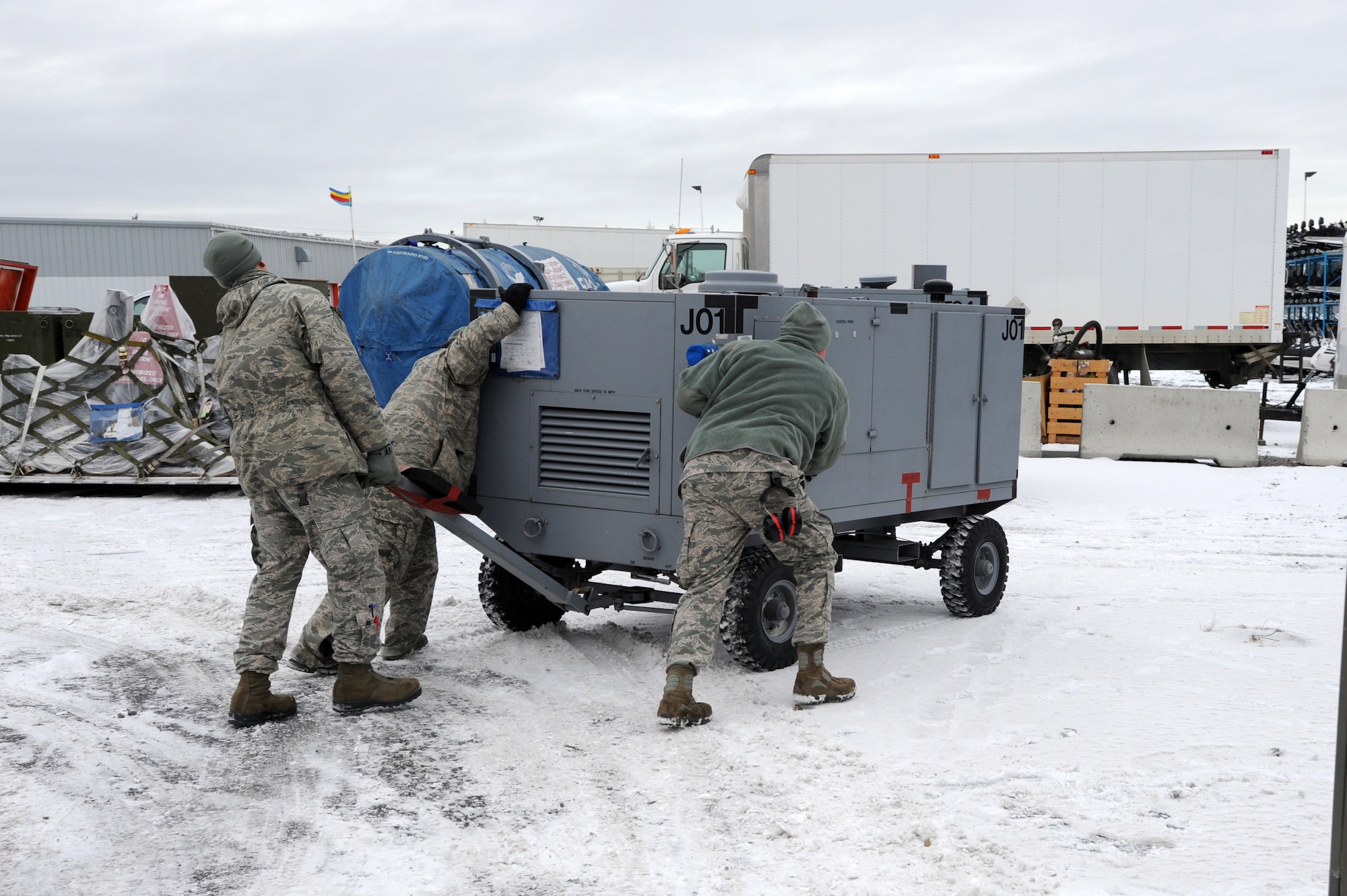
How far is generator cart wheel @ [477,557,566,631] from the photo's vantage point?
636cm

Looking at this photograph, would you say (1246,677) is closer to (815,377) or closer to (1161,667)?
(1161,667)

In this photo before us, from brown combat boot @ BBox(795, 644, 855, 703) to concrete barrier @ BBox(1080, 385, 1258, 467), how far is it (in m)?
9.47

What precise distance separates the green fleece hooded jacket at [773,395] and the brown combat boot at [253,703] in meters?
1.99

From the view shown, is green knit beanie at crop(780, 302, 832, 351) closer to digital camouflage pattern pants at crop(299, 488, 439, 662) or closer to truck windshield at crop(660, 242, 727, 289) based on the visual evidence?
digital camouflage pattern pants at crop(299, 488, 439, 662)

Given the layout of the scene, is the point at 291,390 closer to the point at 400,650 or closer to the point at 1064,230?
the point at 400,650

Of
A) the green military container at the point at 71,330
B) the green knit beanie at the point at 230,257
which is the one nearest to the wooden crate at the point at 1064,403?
the green military container at the point at 71,330

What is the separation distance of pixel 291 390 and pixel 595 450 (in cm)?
150

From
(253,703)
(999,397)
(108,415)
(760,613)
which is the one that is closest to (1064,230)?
(999,397)

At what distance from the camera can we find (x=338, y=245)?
39.2m

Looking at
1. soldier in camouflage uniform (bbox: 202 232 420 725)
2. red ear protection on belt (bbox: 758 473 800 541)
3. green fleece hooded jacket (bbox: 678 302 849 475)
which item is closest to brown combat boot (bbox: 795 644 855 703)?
red ear protection on belt (bbox: 758 473 800 541)

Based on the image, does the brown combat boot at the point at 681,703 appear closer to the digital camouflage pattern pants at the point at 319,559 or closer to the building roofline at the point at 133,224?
the digital camouflage pattern pants at the point at 319,559

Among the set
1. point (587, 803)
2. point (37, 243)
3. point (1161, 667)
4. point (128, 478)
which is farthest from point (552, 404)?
point (37, 243)

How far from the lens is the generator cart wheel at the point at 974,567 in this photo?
6688mm

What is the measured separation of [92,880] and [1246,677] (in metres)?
4.82
